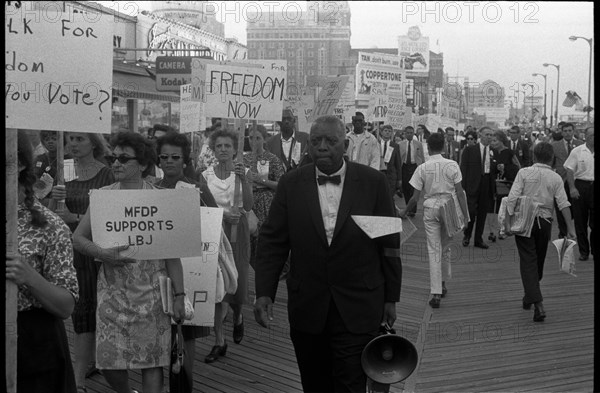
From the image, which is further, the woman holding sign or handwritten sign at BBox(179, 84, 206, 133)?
handwritten sign at BBox(179, 84, 206, 133)

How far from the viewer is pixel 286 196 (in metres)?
4.76

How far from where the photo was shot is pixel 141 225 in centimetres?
478

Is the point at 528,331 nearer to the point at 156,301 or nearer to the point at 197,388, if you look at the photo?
the point at 197,388

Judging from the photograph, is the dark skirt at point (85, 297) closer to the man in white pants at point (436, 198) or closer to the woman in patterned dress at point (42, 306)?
the woman in patterned dress at point (42, 306)

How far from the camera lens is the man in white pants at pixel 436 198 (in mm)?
9328

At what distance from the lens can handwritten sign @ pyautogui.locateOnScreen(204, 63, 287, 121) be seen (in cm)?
857

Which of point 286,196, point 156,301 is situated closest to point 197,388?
point 156,301

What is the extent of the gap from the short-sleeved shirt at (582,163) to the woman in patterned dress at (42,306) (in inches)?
397

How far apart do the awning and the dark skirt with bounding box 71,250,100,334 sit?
1624 centimetres

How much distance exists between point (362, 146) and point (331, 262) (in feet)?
36.1

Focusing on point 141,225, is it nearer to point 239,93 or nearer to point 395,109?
point 239,93

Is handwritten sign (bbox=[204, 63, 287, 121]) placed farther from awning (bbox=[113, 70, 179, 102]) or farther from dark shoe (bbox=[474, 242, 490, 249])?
awning (bbox=[113, 70, 179, 102])

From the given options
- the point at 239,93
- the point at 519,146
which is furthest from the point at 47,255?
the point at 519,146

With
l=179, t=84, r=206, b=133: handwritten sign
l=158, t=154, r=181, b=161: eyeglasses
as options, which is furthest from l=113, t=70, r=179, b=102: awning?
l=158, t=154, r=181, b=161: eyeglasses
